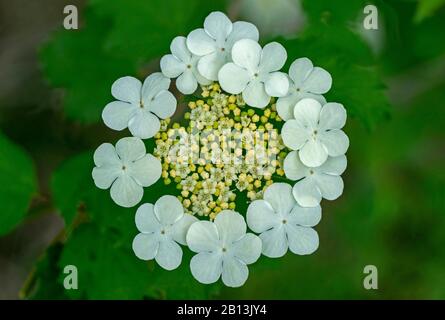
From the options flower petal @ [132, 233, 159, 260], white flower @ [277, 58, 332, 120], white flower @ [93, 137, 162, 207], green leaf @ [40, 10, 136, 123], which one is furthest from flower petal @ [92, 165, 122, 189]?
green leaf @ [40, 10, 136, 123]

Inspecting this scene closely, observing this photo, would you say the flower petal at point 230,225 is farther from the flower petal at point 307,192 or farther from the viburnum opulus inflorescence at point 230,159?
the flower petal at point 307,192

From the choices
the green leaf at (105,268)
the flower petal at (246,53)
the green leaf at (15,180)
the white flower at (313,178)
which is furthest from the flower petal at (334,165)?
the green leaf at (15,180)

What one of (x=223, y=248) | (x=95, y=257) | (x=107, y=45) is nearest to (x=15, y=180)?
(x=95, y=257)

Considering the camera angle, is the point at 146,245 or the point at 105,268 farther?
the point at 105,268

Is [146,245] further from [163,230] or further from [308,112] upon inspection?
[308,112]

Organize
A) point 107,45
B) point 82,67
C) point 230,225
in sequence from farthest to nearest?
point 82,67
point 107,45
point 230,225

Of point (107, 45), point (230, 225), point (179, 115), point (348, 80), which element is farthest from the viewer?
point (107, 45)

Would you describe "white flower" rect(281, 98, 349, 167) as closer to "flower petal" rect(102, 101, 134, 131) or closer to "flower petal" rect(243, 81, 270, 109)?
"flower petal" rect(243, 81, 270, 109)
